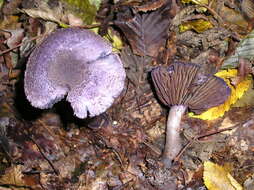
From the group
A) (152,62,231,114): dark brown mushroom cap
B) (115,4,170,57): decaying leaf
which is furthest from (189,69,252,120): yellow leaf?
(115,4,170,57): decaying leaf

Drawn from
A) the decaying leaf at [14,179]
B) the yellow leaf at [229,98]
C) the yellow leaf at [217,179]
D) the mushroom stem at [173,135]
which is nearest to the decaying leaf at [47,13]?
the mushroom stem at [173,135]

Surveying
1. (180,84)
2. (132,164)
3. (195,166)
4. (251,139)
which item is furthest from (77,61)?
(251,139)

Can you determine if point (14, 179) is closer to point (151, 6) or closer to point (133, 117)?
point (133, 117)

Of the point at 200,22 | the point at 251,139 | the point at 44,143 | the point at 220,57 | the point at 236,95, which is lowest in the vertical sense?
the point at 44,143

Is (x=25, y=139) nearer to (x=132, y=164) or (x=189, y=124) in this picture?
(x=132, y=164)

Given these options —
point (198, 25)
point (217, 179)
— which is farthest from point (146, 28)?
point (217, 179)

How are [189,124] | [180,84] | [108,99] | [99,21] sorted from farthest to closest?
[99,21]
[189,124]
[180,84]
[108,99]
